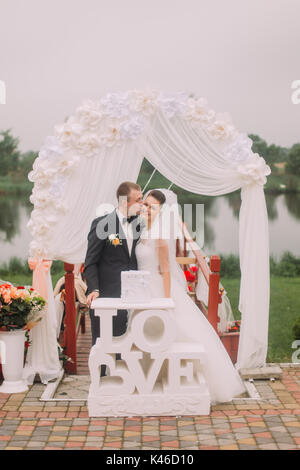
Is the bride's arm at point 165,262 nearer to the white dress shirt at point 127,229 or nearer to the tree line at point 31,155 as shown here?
the white dress shirt at point 127,229

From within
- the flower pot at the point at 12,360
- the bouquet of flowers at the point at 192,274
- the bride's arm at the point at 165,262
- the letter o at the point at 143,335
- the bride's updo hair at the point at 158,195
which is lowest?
the flower pot at the point at 12,360

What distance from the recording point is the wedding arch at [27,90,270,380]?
542cm

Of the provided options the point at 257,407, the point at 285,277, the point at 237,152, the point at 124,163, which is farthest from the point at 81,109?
the point at 285,277

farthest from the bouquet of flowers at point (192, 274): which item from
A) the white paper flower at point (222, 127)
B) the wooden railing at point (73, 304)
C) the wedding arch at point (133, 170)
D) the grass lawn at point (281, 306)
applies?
the white paper flower at point (222, 127)

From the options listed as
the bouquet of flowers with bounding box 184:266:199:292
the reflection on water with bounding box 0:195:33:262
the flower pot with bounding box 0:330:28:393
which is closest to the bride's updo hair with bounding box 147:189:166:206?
the flower pot with bounding box 0:330:28:393

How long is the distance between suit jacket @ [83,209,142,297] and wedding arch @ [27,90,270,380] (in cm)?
52

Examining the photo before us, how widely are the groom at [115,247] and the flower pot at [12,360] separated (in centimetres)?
74

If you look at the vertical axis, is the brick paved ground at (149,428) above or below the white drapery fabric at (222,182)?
below

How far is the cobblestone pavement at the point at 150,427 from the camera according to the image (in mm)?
4059

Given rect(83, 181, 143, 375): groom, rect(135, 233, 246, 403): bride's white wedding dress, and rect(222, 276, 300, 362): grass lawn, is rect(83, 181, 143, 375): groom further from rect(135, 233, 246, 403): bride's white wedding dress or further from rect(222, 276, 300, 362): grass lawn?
rect(222, 276, 300, 362): grass lawn

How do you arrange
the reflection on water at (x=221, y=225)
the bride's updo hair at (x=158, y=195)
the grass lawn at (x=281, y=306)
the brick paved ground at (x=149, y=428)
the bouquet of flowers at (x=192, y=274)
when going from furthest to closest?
the reflection on water at (x=221, y=225)
the grass lawn at (x=281, y=306)
the bouquet of flowers at (x=192, y=274)
the bride's updo hair at (x=158, y=195)
the brick paved ground at (x=149, y=428)

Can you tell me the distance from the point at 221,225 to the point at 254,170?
871cm

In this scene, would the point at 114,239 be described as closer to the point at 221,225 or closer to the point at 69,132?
the point at 69,132

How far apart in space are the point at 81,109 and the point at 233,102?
30.9ft
